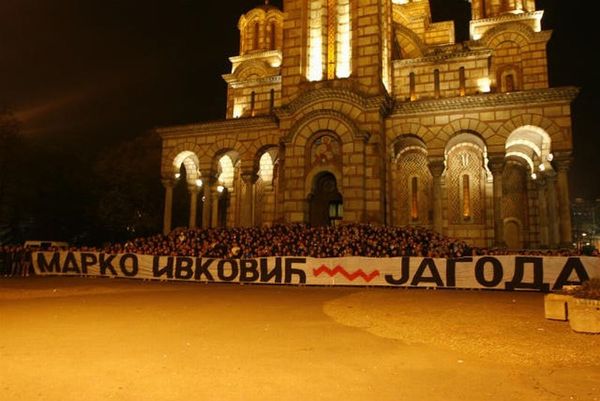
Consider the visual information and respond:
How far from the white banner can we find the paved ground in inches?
93.8

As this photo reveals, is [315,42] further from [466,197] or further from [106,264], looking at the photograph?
[106,264]

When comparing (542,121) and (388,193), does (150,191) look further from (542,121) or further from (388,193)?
(542,121)

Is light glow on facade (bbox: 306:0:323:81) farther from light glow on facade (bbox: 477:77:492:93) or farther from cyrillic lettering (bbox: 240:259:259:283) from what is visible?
cyrillic lettering (bbox: 240:259:259:283)

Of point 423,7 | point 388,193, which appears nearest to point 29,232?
point 388,193

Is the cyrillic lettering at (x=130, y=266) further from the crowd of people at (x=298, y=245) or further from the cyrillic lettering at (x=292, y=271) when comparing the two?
the cyrillic lettering at (x=292, y=271)

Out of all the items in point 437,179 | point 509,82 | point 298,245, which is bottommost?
point 298,245

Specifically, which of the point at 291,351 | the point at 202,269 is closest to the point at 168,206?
the point at 202,269

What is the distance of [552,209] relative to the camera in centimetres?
2228

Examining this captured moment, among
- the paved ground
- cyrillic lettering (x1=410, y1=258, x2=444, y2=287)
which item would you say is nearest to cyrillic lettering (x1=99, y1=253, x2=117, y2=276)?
the paved ground

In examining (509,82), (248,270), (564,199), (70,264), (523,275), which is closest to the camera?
(523,275)

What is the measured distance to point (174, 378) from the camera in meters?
5.36

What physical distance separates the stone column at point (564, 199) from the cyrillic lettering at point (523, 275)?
26.7 ft

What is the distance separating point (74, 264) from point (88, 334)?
13.9m

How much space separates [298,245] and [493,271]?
736 centimetres
